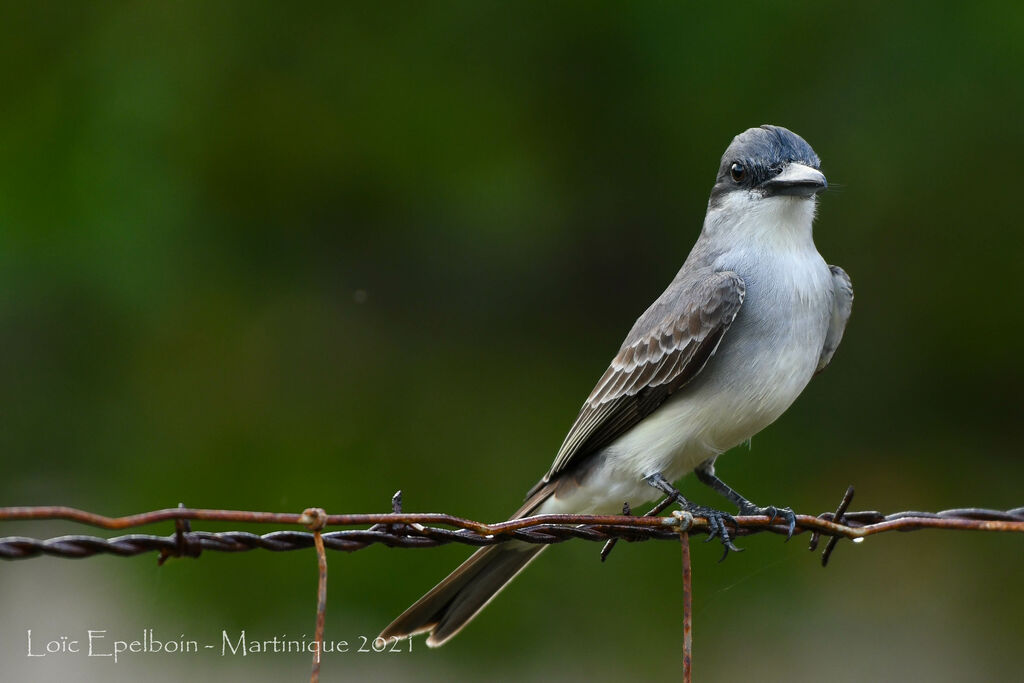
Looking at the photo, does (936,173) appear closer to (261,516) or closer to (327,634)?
(327,634)

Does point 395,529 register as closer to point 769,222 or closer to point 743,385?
point 743,385

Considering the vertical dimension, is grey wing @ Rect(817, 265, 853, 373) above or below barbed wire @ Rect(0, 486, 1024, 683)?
above

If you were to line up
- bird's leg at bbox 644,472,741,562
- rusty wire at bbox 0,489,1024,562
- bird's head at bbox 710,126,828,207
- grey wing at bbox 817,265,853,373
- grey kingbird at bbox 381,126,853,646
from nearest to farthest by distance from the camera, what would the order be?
rusty wire at bbox 0,489,1024,562 < bird's leg at bbox 644,472,741,562 < grey kingbird at bbox 381,126,853,646 < bird's head at bbox 710,126,828,207 < grey wing at bbox 817,265,853,373

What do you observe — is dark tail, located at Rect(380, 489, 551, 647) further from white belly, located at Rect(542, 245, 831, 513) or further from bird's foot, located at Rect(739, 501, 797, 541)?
bird's foot, located at Rect(739, 501, 797, 541)

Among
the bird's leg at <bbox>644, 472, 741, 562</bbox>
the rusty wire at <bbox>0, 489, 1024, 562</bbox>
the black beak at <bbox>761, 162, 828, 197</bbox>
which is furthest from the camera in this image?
the black beak at <bbox>761, 162, 828, 197</bbox>

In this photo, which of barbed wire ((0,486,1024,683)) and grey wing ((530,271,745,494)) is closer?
barbed wire ((0,486,1024,683))

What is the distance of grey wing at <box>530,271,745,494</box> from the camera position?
3.92 m

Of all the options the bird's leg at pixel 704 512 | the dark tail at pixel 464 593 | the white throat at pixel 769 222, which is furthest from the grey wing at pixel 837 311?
the dark tail at pixel 464 593

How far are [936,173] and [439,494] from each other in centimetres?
321

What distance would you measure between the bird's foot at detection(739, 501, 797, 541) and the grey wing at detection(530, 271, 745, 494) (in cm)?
54

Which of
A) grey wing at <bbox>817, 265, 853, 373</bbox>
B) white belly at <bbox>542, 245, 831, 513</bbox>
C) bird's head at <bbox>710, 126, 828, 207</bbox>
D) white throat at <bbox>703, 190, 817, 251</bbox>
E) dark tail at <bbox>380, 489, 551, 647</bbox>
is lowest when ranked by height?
dark tail at <bbox>380, 489, 551, 647</bbox>

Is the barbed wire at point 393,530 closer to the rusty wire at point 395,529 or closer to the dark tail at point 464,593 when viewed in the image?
the rusty wire at point 395,529

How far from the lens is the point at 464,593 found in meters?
3.69

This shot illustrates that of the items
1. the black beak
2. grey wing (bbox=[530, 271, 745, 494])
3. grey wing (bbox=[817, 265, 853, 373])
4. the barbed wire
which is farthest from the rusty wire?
the black beak
